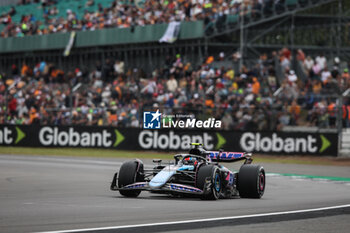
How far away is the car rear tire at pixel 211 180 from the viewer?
39.1 ft

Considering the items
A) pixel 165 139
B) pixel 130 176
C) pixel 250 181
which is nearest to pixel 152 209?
pixel 130 176

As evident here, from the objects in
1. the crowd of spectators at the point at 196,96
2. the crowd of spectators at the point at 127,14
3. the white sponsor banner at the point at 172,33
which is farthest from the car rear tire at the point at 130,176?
the white sponsor banner at the point at 172,33

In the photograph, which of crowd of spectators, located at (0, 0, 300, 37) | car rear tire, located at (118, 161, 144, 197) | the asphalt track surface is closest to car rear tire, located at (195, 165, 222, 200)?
the asphalt track surface

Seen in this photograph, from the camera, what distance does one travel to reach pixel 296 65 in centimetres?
2962

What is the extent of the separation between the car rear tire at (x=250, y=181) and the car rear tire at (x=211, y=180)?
849mm

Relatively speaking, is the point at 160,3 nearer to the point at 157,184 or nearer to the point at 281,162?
the point at 281,162

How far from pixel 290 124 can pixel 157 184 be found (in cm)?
1538

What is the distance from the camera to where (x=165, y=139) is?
29.2 m

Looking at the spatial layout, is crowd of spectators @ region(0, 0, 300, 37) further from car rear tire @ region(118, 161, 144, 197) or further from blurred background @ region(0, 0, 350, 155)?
car rear tire @ region(118, 161, 144, 197)

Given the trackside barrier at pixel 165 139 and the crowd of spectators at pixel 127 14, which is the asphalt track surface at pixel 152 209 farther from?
the crowd of spectators at pixel 127 14

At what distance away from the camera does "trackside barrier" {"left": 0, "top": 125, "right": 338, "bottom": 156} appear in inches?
1046

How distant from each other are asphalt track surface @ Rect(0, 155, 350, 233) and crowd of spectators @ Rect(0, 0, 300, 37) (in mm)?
15024

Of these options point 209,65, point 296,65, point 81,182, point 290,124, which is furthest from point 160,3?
point 81,182

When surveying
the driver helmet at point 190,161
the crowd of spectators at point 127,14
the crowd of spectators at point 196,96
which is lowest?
the driver helmet at point 190,161
